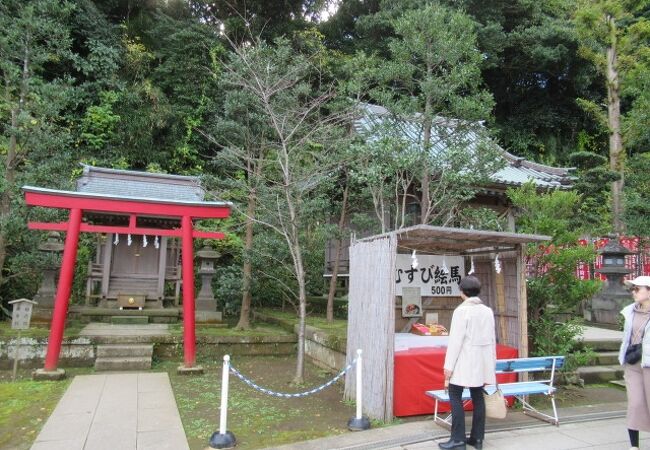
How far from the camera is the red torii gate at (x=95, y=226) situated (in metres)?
8.00

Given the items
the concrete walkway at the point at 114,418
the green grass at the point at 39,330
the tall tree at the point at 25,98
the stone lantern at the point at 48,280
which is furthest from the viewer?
the stone lantern at the point at 48,280

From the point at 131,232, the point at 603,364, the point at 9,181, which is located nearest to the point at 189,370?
the point at 131,232

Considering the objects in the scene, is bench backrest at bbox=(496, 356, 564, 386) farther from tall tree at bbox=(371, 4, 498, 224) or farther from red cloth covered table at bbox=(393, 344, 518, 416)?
tall tree at bbox=(371, 4, 498, 224)

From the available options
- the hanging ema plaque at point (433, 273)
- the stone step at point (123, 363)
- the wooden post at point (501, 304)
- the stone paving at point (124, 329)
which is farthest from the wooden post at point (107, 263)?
the wooden post at point (501, 304)

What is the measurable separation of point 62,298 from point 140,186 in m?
3.50

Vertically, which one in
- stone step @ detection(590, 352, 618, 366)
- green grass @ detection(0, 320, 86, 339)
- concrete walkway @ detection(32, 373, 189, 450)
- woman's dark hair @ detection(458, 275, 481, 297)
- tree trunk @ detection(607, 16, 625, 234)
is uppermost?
tree trunk @ detection(607, 16, 625, 234)

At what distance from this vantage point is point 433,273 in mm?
8023

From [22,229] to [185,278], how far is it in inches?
159

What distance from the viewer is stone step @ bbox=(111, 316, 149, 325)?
1212 centimetres

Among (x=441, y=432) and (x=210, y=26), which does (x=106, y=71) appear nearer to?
(x=210, y=26)

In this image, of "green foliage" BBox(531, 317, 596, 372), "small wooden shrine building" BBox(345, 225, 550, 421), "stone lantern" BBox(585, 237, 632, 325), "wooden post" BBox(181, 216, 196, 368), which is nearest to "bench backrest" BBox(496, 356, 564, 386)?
"small wooden shrine building" BBox(345, 225, 550, 421)

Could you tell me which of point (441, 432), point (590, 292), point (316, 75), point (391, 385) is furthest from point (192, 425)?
point (316, 75)

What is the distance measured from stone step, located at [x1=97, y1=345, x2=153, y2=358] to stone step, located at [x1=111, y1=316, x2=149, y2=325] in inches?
133

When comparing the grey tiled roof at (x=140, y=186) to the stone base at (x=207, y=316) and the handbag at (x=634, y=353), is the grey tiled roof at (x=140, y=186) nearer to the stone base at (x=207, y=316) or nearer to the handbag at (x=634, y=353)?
the stone base at (x=207, y=316)
